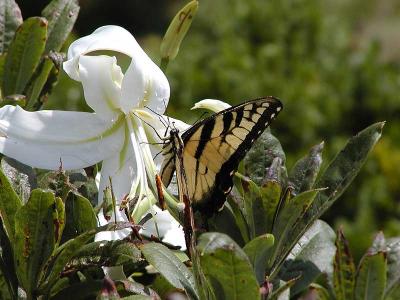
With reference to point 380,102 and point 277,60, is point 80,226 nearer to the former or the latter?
point 380,102

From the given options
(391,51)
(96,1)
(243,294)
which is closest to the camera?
(243,294)

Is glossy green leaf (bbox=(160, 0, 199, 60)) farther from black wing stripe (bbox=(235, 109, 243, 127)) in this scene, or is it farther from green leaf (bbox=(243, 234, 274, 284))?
green leaf (bbox=(243, 234, 274, 284))

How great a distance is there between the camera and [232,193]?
1261mm

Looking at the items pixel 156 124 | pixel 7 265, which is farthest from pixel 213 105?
pixel 7 265

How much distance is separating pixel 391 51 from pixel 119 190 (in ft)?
22.3

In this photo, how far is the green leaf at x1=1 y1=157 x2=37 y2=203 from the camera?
1163 millimetres

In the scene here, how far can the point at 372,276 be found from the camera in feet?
4.05

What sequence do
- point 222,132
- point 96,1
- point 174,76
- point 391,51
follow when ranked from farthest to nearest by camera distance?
point 96,1 → point 391,51 → point 174,76 → point 222,132

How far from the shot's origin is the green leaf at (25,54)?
1385 millimetres

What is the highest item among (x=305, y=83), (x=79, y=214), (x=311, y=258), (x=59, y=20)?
(x=59, y=20)

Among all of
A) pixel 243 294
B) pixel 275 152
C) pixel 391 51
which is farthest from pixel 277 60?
pixel 243 294

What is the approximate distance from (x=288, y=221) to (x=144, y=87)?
27cm

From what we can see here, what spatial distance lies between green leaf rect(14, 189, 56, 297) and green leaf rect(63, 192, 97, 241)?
0.16ft

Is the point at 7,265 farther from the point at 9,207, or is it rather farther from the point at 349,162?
the point at 349,162
